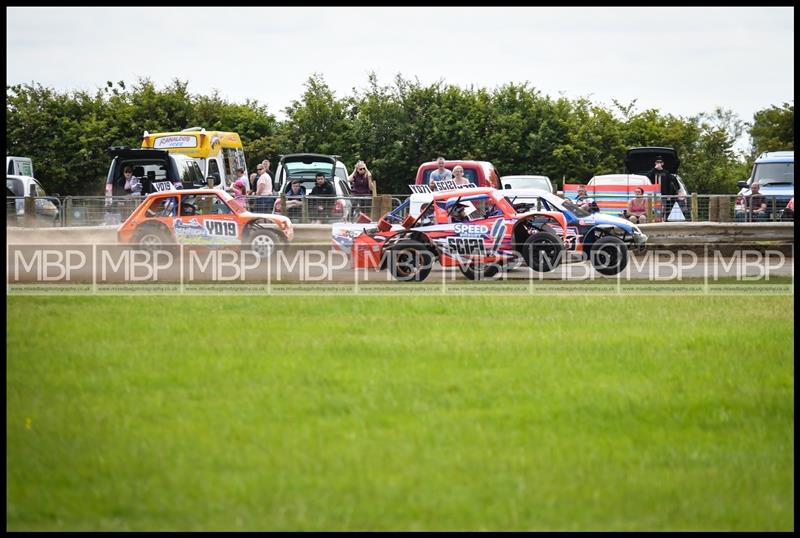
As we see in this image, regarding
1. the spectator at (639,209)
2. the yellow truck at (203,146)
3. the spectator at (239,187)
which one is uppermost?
the yellow truck at (203,146)

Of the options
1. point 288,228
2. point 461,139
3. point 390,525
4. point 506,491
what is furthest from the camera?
point 461,139

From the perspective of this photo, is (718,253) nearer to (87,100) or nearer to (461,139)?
(461,139)

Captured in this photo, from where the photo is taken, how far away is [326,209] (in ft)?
85.7

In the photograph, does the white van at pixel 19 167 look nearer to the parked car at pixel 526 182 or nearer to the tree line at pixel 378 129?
the tree line at pixel 378 129

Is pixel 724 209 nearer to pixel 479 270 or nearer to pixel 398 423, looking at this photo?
pixel 479 270

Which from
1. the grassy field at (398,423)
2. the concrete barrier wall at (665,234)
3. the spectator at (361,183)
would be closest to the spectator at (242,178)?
the spectator at (361,183)

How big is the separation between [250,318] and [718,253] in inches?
513

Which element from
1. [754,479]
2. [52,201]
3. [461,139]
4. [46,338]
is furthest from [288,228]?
[461,139]

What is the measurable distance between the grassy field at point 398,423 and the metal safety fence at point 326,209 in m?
11.6

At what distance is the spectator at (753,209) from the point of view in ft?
87.0

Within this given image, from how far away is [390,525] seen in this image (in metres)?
6.39

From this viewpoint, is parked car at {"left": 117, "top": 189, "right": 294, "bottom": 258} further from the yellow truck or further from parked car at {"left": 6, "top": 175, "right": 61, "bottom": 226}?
the yellow truck

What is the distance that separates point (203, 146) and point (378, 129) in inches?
556

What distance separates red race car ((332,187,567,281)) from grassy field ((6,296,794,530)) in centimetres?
447
